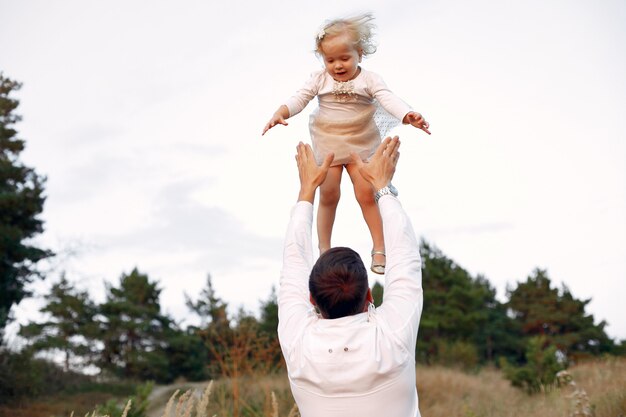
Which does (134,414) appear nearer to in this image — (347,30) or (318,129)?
(318,129)

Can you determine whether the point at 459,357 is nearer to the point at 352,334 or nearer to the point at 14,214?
the point at 14,214

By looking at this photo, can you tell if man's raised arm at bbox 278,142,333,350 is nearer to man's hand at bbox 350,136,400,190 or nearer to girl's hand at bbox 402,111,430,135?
man's hand at bbox 350,136,400,190

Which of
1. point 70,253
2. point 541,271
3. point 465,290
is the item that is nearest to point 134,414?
point 70,253

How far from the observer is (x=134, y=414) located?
5.71m

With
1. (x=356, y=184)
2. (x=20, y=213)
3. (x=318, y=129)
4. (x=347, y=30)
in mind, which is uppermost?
(x=20, y=213)

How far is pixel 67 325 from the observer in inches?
975

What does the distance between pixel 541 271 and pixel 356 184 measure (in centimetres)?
2954

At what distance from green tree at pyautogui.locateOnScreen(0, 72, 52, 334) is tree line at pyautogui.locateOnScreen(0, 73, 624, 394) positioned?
0.10ft

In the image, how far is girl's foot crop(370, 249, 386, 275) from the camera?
3.68 metres

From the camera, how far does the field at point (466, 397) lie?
7.89 metres

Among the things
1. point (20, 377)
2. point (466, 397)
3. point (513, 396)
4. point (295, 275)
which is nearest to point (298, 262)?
point (295, 275)

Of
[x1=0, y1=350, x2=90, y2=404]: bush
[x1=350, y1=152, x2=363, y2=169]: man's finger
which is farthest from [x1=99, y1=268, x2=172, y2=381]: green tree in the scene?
[x1=350, y1=152, x2=363, y2=169]: man's finger

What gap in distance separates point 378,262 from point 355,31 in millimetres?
1276

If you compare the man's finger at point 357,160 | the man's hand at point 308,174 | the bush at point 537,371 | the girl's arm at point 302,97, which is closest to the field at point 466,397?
the bush at point 537,371
